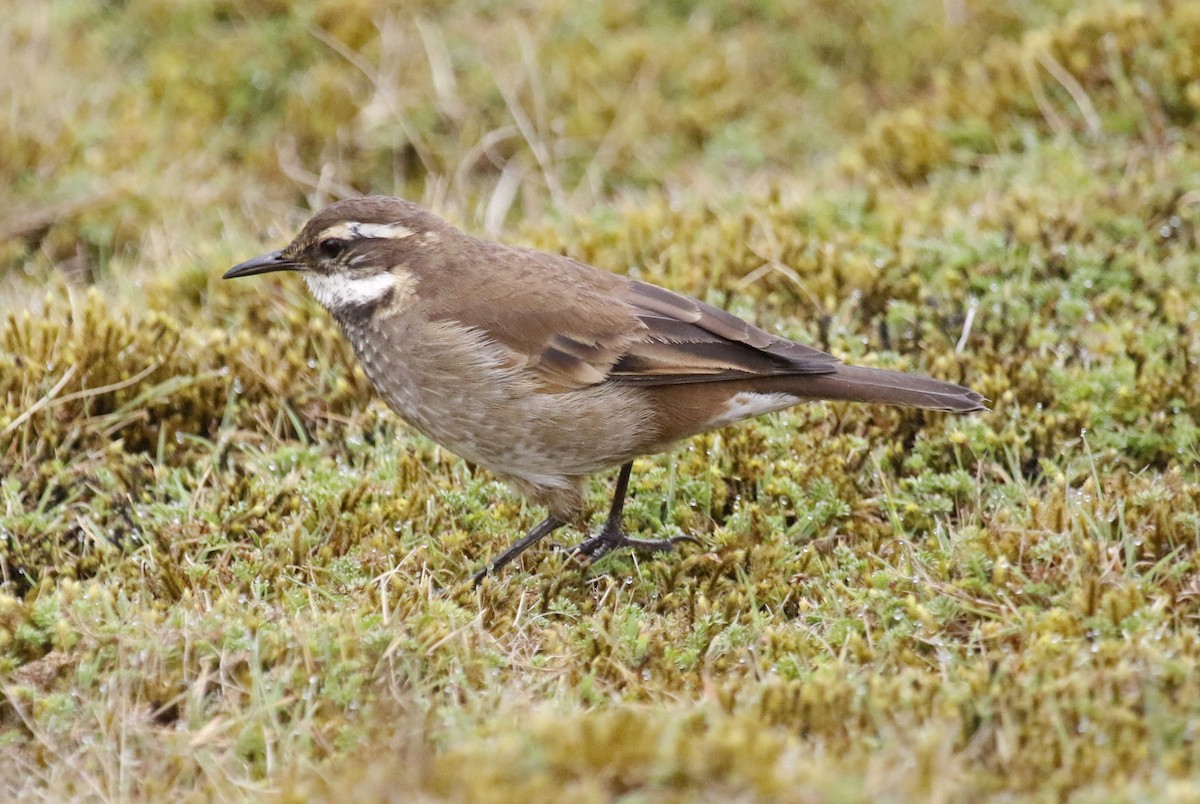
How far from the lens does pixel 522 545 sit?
5551 millimetres

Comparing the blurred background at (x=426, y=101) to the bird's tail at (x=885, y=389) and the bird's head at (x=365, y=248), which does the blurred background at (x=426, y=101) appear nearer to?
the bird's head at (x=365, y=248)

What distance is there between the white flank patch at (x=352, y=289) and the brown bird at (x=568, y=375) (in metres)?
0.04

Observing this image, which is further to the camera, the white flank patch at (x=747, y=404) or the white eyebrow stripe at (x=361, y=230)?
the white eyebrow stripe at (x=361, y=230)

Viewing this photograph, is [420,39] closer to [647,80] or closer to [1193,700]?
[647,80]

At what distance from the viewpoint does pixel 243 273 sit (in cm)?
612

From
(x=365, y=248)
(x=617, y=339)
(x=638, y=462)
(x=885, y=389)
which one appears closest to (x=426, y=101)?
(x=365, y=248)

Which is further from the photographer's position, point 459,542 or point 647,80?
point 647,80

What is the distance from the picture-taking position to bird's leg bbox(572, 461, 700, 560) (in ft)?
18.4

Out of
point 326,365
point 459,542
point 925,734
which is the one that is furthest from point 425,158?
point 925,734

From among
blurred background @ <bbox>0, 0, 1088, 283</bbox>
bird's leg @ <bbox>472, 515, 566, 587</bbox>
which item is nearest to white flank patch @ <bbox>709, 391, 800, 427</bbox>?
bird's leg @ <bbox>472, 515, 566, 587</bbox>

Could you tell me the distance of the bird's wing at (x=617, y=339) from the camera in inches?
220

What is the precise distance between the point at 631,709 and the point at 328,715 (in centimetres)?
95

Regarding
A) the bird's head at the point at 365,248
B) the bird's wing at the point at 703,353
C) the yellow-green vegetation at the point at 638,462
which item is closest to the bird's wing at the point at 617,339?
the bird's wing at the point at 703,353

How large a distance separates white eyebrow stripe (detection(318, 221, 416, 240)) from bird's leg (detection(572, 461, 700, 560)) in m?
1.40
